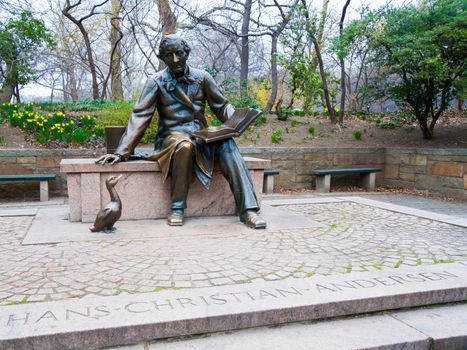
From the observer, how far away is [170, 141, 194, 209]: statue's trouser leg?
4.49 m

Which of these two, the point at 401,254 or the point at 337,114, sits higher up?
the point at 337,114

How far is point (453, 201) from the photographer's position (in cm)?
826

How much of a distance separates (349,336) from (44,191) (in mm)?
6457

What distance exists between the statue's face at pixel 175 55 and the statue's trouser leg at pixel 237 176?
38.3 inches

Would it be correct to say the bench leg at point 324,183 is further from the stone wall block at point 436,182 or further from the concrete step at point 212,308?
the concrete step at point 212,308

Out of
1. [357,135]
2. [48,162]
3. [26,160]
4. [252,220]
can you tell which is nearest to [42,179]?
[48,162]

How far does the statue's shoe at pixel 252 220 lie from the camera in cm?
445

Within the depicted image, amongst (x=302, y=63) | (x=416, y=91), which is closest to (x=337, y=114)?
(x=302, y=63)

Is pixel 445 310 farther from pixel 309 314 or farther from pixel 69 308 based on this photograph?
pixel 69 308

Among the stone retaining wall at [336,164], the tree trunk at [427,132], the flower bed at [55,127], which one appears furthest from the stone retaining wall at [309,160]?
the flower bed at [55,127]

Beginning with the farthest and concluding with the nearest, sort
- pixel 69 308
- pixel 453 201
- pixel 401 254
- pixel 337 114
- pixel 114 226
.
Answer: pixel 337 114
pixel 453 201
pixel 114 226
pixel 401 254
pixel 69 308

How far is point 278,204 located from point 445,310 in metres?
3.33

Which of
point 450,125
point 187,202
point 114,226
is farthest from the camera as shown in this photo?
point 450,125

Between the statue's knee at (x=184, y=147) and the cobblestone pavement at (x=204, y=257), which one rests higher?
the statue's knee at (x=184, y=147)
